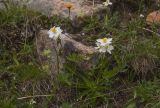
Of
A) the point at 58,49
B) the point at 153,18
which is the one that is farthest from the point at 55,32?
the point at 153,18

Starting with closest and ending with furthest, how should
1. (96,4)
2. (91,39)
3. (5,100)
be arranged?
(5,100), (91,39), (96,4)

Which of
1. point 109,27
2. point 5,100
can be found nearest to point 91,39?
point 109,27

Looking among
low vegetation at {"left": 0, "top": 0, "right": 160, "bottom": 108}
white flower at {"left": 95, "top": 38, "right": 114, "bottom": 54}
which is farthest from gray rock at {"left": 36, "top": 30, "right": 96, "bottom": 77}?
white flower at {"left": 95, "top": 38, "right": 114, "bottom": 54}

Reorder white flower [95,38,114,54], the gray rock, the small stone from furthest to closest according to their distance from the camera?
the small stone, the gray rock, white flower [95,38,114,54]

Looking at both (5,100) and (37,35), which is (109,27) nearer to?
(37,35)

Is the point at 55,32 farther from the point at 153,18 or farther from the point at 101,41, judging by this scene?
the point at 153,18

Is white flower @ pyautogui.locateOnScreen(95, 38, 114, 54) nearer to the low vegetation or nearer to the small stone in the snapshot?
the low vegetation

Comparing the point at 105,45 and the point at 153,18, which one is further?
the point at 153,18

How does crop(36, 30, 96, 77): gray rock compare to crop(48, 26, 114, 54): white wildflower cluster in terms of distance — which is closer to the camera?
crop(48, 26, 114, 54): white wildflower cluster
